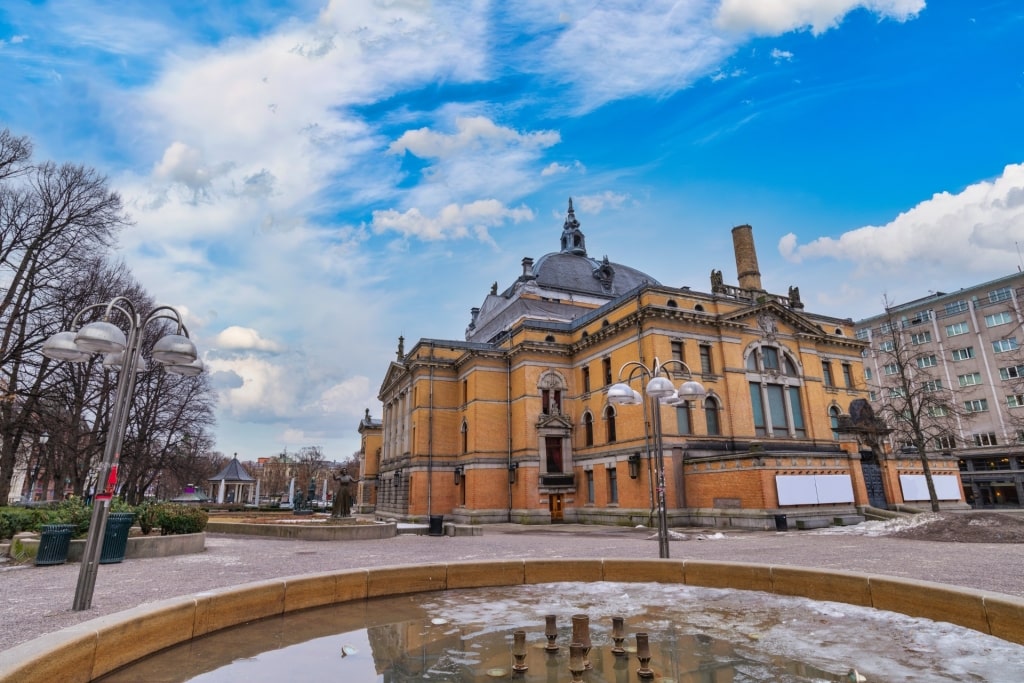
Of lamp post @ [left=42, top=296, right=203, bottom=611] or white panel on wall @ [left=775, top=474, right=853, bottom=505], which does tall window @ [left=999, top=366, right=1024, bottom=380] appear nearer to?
white panel on wall @ [left=775, top=474, right=853, bottom=505]

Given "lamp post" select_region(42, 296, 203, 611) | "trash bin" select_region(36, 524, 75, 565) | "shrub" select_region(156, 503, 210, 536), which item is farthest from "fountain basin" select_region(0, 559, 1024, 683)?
"shrub" select_region(156, 503, 210, 536)

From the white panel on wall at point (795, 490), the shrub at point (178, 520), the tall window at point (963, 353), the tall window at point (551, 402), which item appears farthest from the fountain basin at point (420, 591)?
the tall window at point (963, 353)

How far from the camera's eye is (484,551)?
1719cm

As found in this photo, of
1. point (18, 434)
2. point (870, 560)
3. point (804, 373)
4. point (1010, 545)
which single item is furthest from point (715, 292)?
point (18, 434)

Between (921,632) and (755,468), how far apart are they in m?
20.0

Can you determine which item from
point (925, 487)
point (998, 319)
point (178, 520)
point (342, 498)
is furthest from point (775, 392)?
point (998, 319)

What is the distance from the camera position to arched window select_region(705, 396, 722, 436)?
105 feet

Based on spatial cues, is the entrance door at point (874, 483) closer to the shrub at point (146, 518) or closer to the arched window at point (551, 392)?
the arched window at point (551, 392)

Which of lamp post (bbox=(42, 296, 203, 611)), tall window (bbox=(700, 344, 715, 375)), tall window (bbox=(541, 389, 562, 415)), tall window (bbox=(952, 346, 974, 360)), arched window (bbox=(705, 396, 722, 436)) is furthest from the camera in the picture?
tall window (bbox=(952, 346, 974, 360))

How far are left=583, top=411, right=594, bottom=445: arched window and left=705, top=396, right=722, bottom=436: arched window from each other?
7.61 metres

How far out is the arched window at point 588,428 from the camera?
36.4 m

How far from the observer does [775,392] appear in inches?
1375

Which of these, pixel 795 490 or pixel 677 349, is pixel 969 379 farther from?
pixel 795 490

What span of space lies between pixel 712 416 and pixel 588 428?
27.3 ft
